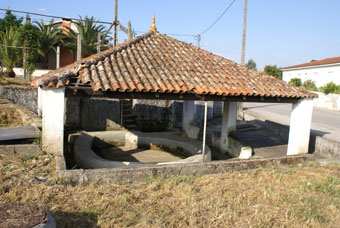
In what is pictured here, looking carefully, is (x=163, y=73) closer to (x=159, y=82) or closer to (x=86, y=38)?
(x=159, y=82)

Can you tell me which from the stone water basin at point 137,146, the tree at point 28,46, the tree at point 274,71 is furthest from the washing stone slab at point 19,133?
the tree at point 274,71

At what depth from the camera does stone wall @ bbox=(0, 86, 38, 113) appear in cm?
1236

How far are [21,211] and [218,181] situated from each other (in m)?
3.79

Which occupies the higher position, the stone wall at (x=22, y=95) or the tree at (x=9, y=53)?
the tree at (x=9, y=53)

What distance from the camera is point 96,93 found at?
20.2 ft

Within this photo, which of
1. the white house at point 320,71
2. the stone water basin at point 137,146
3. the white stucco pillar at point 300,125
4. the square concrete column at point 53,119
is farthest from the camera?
the white house at point 320,71

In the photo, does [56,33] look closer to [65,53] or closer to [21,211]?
[65,53]

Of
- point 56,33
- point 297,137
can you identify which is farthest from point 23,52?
point 297,137

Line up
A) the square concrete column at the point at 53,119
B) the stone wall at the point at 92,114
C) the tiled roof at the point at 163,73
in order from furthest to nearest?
the stone wall at the point at 92,114 → the tiled roof at the point at 163,73 → the square concrete column at the point at 53,119

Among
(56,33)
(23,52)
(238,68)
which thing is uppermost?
(56,33)

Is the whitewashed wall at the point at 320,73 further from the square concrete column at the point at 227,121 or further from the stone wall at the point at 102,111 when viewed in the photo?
the square concrete column at the point at 227,121

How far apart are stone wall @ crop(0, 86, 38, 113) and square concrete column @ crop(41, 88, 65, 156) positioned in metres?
7.41

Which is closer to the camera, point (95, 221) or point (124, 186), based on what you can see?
point (95, 221)

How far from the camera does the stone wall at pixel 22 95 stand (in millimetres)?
12359
